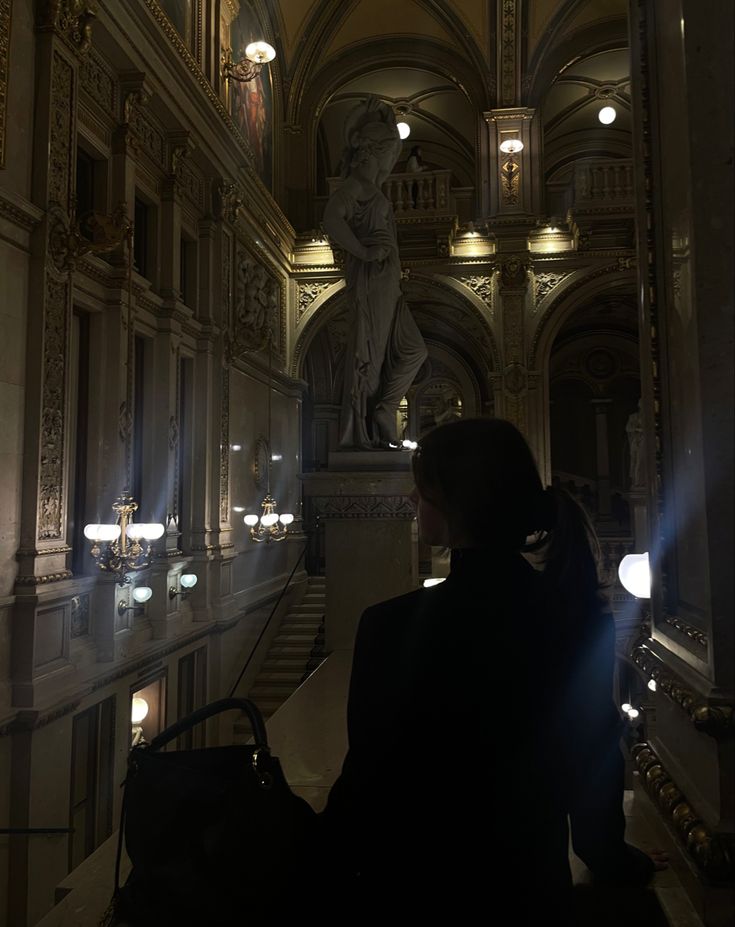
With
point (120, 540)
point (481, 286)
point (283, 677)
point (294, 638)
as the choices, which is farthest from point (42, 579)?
point (481, 286)

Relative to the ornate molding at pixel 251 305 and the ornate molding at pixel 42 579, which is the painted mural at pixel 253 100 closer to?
the ornate molding at pixel 251 305

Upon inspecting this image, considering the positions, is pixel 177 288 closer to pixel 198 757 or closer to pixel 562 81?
pixel 198 757

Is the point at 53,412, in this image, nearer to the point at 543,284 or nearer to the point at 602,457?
the point at 543,284

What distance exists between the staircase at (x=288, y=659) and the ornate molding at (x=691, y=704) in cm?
773

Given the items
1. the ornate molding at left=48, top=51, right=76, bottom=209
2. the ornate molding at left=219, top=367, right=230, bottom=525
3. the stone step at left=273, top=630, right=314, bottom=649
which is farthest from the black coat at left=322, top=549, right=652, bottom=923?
the stone step at left=273, top=630, right=314, bottom=649

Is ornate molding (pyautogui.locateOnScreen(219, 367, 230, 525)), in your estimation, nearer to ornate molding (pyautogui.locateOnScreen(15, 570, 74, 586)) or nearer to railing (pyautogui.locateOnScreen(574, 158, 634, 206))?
ornate molding (pyautogui.locateOnScreen(15, 570, 74, 586))

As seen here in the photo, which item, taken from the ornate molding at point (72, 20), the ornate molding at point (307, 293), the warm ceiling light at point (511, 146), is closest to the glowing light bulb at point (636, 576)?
the ornate molding at point (72, 20)

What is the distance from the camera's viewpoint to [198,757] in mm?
1185

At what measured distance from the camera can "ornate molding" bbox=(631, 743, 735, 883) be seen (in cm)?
130

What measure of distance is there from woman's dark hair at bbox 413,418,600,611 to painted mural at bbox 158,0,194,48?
872 centimetres

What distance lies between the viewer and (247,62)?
9.58 meters

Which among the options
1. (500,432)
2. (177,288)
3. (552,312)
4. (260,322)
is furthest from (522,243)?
(500,432)

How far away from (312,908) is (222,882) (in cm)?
15

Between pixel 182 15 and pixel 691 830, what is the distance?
1000 cm
